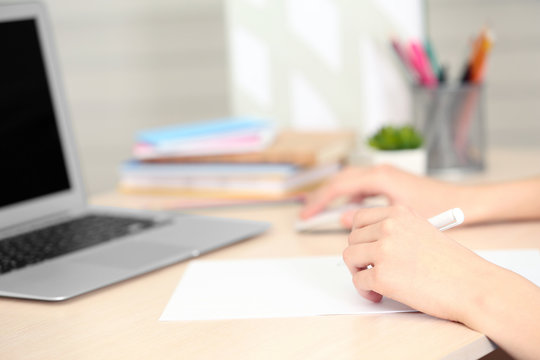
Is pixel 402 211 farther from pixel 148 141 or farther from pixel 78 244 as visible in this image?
pixel 148 141

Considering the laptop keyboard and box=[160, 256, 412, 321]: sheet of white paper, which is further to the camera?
the laptop keyboard

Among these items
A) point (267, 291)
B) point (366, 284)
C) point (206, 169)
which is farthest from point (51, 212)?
point (366, 284)

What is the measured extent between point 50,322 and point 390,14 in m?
1.16

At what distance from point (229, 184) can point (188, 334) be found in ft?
2.23

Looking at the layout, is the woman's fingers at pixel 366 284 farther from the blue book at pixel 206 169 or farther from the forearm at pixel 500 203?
the blue book at pixel 206 169

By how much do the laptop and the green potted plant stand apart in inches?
16.1

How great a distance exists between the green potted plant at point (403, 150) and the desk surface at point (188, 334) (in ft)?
2.10

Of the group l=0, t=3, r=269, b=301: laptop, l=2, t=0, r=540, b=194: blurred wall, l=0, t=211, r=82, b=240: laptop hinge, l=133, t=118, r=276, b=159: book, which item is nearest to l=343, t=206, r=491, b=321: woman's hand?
l=0, t=3, r=269, b=301: laptop

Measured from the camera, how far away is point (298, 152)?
1.32 m

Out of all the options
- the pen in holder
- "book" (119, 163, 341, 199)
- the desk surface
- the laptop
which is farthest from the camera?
the pen in holder

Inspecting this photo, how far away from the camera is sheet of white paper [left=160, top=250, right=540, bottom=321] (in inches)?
29.0

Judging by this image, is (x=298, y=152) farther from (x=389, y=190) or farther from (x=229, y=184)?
(x=389, y=190)

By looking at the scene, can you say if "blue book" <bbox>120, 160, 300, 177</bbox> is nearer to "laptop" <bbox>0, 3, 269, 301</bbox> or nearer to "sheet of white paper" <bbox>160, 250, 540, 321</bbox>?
"laptop" <bbox>0, 3, 269, 301</bbox>

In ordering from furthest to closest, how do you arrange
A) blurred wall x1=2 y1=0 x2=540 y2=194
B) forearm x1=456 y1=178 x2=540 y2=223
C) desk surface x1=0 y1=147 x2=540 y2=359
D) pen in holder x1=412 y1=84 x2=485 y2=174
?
blurred wall x1=2 y1=0 x2=540 y2=194 → pen in holder x1=412 y1=84 x2=485 y2=174 → forearm x1=456 y1=178 x2=540 y2=223 → desk surface x1=0 y1=147 x2=540 y2=359
